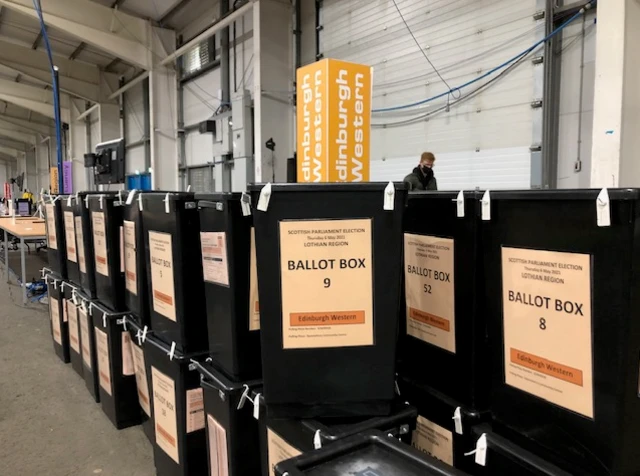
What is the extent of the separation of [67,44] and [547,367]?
37.3 ft

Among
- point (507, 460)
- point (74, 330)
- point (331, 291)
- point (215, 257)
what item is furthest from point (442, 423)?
point (74, 330)

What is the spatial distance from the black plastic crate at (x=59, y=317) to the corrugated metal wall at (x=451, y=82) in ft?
10.7

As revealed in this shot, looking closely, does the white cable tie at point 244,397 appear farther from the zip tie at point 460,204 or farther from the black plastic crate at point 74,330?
the black plastic crate at point 74,330

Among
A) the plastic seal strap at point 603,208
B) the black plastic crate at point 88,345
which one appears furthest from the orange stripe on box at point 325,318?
the black plastic crate at point 88,345

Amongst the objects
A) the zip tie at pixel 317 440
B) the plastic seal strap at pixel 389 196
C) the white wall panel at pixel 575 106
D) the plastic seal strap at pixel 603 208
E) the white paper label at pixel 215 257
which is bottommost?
the zip tie at pixel 317 440

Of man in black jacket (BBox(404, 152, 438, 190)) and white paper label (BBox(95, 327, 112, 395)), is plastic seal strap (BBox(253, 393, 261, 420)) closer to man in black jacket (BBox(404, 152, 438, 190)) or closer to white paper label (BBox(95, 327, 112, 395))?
white paper label (BBox(95, 327, 112, 395))

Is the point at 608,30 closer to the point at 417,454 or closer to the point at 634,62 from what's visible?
the point at 634,62

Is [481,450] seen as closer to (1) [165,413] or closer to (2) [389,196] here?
(2) [389,196]

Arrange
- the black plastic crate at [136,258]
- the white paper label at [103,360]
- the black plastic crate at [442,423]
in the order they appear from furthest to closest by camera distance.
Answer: the white paper label at [103,360] < the black plastic crate at [136,258] < the black plastic crate at [442,423]

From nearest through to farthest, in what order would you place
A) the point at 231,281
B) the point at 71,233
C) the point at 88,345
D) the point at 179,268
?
the point at 231,281
the point at 179,268
the point at 88,345
the point at 71,233

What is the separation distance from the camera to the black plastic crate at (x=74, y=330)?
9.53 feet

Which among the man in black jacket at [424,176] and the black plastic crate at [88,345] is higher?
the man in black jacket at [424,176]

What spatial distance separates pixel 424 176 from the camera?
4.11 meters

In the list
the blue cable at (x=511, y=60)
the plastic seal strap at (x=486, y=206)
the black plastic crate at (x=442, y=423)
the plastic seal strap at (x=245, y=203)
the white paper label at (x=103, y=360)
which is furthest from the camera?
the blue cable at (x=511, y=60)
